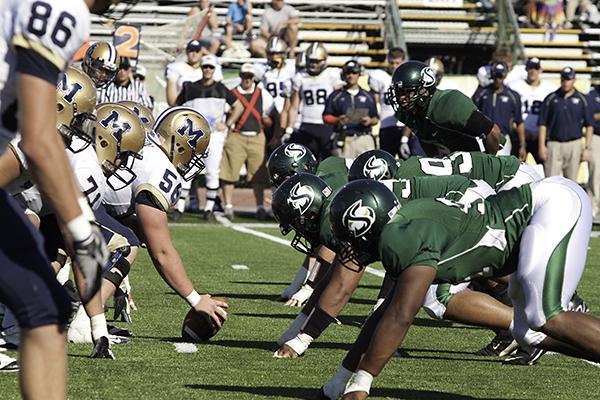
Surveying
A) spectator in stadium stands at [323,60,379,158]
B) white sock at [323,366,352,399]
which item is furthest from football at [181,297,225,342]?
spectator in stadium stands at [323,60,379,158]

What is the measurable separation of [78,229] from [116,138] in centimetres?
301

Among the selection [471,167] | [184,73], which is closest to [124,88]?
[184,73]

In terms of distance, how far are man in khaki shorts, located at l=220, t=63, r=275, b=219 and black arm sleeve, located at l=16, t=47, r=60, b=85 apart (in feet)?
37.9

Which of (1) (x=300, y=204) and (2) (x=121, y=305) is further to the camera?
(2) (x=121, y=305)

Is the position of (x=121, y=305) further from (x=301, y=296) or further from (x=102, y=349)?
(x=301, y=296)

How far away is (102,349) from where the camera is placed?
19.9ft

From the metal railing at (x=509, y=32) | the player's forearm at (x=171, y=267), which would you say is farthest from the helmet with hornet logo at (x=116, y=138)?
the metal railing at (x=509, y=32)

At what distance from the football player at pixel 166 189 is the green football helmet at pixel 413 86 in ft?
3.82

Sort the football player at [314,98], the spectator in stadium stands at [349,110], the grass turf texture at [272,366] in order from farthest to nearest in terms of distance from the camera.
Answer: the football player at [314,98] → the spectator in stadium stands at [349,110] → the grass turf texture at [272,366]

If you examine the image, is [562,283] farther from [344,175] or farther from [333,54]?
[333,54]

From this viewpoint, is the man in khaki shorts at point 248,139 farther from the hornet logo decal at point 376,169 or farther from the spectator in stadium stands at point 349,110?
the hornet logo decal at point 376,169

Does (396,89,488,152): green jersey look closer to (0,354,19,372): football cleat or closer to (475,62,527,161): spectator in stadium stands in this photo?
(0,354,19,372): football cleat

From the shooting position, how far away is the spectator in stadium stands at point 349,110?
568 inches

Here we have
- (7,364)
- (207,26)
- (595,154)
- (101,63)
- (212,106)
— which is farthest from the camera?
(207,26)
